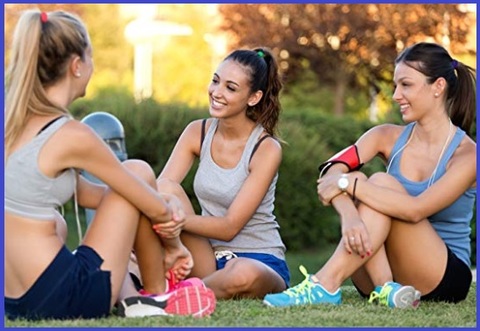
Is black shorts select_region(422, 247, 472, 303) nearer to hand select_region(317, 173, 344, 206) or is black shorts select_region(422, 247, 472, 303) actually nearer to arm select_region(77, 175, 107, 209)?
hand select_region(317, 173, 344, 206)

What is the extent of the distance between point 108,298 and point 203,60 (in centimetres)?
2406

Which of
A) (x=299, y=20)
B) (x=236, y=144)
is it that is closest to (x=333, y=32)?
(x=299, y=20)

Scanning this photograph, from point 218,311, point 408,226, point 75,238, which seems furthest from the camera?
point 75,238

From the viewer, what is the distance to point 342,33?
18531 mm

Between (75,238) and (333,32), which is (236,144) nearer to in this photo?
(75,238)

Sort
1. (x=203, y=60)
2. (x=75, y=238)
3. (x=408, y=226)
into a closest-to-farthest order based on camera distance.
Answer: (x=408, y=226), (x=75, y=238), (x=203, y=60)

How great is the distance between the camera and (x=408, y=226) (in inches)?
184

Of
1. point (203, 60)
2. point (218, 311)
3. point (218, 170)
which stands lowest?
point (203, 60)

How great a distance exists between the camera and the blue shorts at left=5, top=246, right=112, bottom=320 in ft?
12.9

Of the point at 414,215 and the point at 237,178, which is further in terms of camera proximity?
the point at 237,178

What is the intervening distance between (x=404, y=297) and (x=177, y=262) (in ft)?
3.41

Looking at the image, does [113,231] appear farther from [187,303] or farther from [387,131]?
[387,131]

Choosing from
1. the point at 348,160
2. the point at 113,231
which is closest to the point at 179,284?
the point at 113,231

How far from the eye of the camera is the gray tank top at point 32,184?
12.8ft
